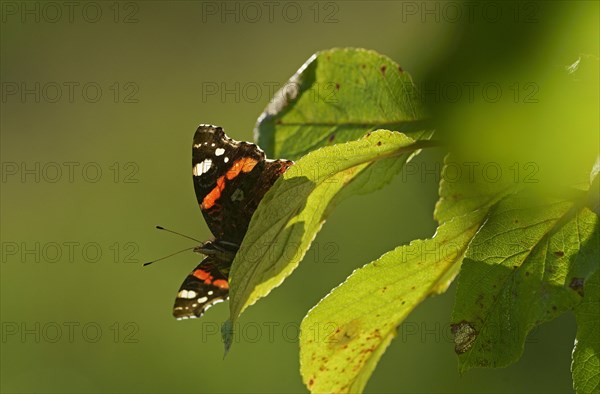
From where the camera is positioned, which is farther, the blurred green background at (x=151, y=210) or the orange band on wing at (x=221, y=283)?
the blurred green background at (x=151, y=210)

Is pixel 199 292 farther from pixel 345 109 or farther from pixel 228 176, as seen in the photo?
pixel 345 109

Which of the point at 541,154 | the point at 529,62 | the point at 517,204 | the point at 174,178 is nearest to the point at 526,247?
the point at 517,204

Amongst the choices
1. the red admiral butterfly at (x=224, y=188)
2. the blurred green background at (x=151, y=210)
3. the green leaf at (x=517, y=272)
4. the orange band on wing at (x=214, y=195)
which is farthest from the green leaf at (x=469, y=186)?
the blurred green background at (x=151, y=210)

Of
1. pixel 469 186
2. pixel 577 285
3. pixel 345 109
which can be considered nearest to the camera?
pixel 577 285

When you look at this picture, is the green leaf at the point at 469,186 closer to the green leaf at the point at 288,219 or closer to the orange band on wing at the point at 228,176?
the green leaf at the point at 288,219

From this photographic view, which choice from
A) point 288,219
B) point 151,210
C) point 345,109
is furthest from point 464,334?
point 151,210

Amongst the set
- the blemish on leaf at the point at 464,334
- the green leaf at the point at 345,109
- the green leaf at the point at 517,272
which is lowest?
the blemish on leaf at the point at 464,334

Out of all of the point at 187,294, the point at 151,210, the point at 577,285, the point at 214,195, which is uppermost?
the point at 577,285
